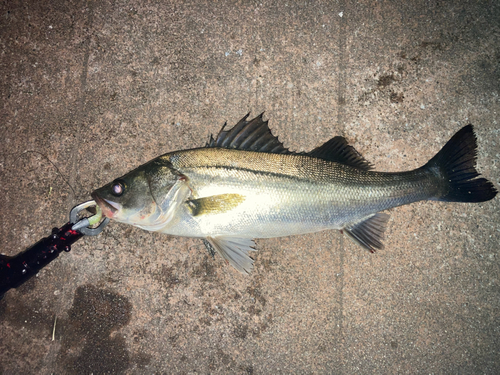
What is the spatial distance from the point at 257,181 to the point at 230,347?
161 centimetres

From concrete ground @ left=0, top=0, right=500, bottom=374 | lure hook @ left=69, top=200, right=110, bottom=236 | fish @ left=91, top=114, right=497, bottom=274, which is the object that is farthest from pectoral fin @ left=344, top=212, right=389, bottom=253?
lure hook @ left=69, top=200, right=110, bottom=236

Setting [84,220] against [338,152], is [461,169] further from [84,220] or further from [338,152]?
[84,220]

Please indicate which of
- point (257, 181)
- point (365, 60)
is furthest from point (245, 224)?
point (365, 60)

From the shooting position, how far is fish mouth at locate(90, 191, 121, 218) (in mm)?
2225

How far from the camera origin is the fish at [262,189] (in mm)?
2297

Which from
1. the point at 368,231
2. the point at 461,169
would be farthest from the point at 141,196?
the point at 461,169

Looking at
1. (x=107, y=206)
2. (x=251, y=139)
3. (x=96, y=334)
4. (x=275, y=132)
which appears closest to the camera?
(x=107, y=206)

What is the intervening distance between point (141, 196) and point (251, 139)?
3.28 ft

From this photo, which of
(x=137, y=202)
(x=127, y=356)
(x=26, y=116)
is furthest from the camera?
(x=26, y=116)

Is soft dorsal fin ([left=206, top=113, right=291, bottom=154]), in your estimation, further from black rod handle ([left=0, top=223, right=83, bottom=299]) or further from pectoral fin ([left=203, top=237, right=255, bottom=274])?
black rod handle ([left=0, top=223, right=83, bottom=299])

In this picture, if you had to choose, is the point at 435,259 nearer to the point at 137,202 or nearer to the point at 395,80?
the point at 395,80

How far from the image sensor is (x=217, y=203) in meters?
2.29

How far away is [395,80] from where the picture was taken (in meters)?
2.91

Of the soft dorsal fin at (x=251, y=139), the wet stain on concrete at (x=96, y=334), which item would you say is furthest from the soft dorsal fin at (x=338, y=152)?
the wet stain on concrete at (x=96, y=334)
